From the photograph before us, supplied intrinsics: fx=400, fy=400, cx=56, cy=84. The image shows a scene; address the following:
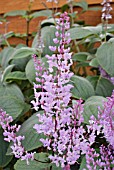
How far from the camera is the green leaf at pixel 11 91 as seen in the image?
→ 1066mm

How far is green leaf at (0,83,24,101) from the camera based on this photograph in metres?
1.07

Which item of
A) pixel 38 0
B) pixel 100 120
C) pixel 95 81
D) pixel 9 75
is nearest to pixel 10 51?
pixel 9 75

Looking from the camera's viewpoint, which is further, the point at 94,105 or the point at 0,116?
the point at 94,105

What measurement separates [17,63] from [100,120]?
2.31ft

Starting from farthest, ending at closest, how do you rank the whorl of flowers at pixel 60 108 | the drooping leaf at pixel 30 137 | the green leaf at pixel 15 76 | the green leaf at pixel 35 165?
the green leaf at pixel 15 76, the drooping leaf at pixel 30 137, the green leaf at pixel 35 165, the whorl of flowers at pixel 60 108

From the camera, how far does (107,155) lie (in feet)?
2.23

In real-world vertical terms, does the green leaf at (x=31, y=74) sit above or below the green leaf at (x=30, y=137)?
above

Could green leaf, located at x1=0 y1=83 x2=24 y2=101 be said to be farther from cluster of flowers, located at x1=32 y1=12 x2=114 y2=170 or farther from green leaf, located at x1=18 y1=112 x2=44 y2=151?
cluster of flowers, located at x1=32 y1=12 x2=114 y2=170

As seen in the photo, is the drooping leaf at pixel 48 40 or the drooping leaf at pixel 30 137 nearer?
the drooping leaf at pixel 30 137

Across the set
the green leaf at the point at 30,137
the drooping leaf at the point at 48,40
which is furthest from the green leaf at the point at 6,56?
the green leaf at the point at 30,137

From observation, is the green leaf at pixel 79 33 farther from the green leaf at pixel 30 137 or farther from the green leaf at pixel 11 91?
the green leaf at pixel 30 137

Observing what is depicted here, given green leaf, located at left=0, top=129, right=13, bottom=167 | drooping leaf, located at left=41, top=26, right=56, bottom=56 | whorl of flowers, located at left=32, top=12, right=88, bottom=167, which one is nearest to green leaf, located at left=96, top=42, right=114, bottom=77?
drooping leaf, located at left=41, top=26, right=56, bottom=56

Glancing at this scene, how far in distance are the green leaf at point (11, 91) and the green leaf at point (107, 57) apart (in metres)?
0.23

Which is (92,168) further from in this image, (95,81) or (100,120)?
(95,81)
